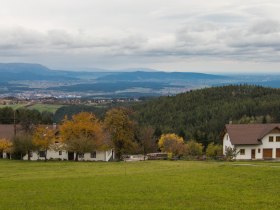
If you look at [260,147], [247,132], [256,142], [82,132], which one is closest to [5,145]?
[82,132]

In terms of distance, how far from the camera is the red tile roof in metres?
67.0

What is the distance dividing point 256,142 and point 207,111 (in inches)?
4208

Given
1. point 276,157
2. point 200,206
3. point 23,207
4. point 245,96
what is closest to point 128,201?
point 200,206

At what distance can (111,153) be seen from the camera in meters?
76.2

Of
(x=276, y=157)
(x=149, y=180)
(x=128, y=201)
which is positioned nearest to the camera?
(x=128, y=201)

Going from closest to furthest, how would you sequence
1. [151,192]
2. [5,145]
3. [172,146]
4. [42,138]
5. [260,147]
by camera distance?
1. [151,192]
2. [42,138]
3. [5,145]
4. [260,147]
5. [172,146]

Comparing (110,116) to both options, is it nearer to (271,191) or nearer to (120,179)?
(120,179)

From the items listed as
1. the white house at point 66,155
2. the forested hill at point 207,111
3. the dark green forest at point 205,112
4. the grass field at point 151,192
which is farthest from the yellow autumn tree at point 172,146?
the forested hill at point 207,111

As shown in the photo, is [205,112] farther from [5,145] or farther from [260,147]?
[5,145]

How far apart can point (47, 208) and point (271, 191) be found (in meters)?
12.0

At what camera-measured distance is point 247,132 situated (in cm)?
6862

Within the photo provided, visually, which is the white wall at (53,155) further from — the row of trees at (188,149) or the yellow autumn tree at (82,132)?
the row of trees at (188,149)

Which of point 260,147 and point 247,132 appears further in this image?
point 247,132

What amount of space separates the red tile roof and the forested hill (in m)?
72.7
